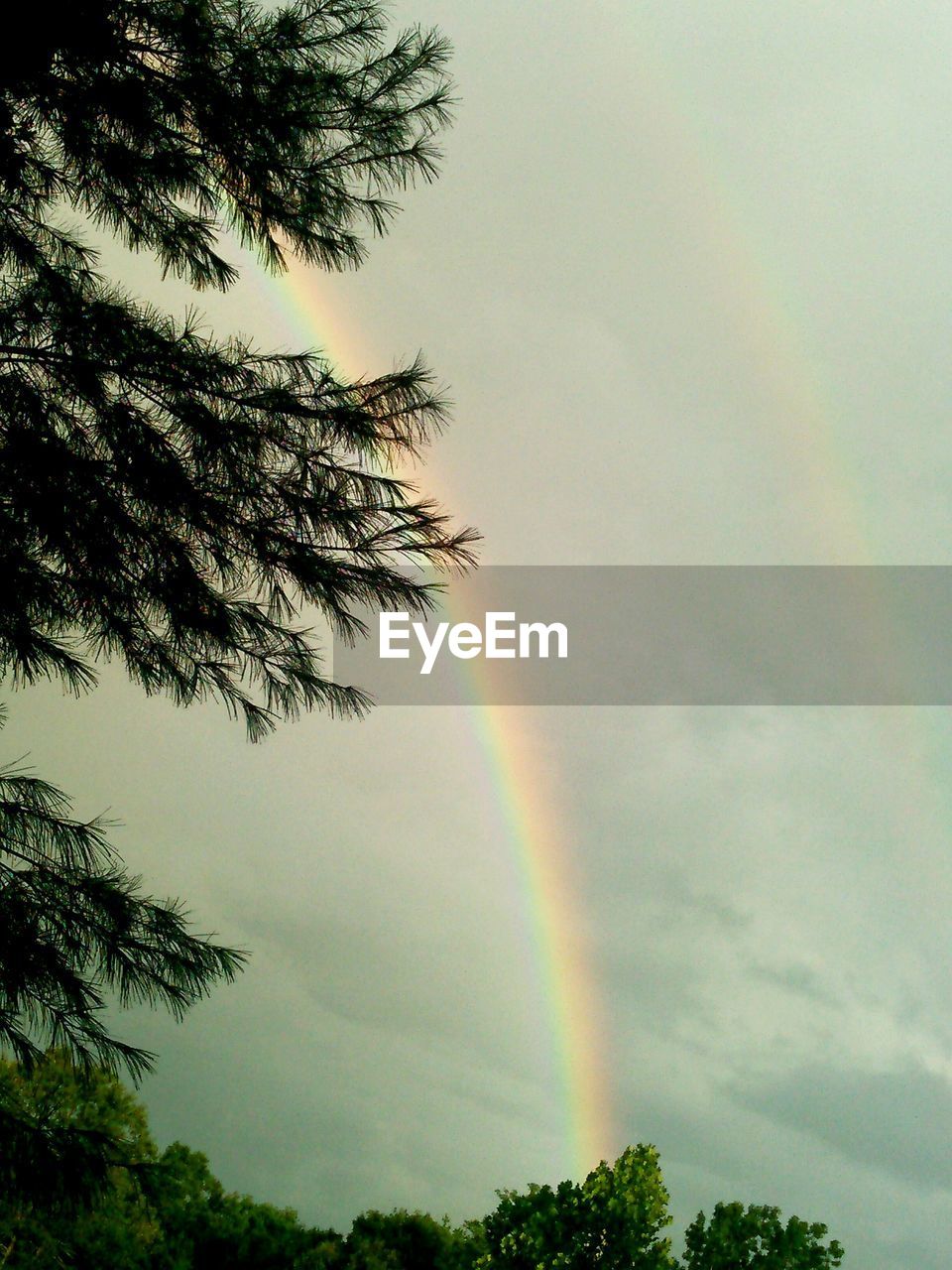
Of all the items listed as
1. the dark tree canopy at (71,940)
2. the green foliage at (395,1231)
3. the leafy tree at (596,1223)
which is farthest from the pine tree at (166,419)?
the leafy tree at (596,1223)

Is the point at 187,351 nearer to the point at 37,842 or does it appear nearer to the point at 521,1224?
the point at 37,842

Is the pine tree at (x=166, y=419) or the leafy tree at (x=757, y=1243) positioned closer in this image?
the pine tree at (x=166, y=419)

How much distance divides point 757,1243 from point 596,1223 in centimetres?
207

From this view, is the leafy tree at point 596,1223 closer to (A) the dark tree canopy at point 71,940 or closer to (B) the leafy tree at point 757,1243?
(B) the leafy tree at point 757,1243

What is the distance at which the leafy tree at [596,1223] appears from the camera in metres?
14.6

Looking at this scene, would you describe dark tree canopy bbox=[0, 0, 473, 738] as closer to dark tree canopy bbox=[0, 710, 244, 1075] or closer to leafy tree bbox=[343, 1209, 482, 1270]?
dark tree canopy bbox=[0, 710, 244, 1075]

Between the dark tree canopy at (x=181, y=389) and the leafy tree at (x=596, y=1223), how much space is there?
1250cm

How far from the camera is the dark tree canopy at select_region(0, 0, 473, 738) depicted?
4.11 metres

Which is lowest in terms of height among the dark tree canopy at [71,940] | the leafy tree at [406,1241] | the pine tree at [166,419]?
the leafy tree at [406,1241]

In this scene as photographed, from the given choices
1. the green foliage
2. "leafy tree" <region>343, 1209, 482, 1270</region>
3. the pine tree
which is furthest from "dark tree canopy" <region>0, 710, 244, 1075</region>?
"leafy tree" <region>343, 1209, 482, 1270</region>

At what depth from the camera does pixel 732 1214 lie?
14.8 m

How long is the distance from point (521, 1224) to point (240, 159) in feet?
49.1

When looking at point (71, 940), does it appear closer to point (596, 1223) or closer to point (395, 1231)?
point (596, 1223)

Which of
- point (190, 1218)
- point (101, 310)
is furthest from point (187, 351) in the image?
point (190, 1218)
